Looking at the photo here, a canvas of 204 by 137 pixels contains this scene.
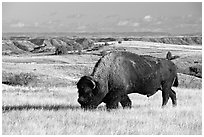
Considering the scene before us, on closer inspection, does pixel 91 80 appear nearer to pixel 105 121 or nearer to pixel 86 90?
pixel 86 90

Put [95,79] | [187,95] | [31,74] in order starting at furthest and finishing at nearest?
[31,74] < [187,95] < [95,79]

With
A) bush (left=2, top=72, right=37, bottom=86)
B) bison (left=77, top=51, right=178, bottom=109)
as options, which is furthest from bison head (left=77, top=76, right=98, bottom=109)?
bush (left=2, top=72, right=37, bottom=86)

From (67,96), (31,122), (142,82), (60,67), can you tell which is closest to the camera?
(31,122)

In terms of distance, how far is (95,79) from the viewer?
12.3 m

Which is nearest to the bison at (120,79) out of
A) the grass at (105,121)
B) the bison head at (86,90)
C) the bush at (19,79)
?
the bison head at (86,90)

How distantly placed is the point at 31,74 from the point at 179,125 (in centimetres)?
2831

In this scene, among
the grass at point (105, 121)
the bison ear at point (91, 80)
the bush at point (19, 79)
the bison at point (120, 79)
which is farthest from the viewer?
the bush at point (19, 79)

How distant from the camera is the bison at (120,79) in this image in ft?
39.8

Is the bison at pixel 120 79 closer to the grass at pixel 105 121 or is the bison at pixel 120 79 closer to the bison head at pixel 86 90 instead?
the bison head at pixel 86 90

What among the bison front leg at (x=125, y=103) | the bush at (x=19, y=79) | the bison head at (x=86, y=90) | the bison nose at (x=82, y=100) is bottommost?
the bush at (x=19, y=79)

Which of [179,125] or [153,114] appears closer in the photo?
[179,125]

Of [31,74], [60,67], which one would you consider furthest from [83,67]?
[31,74]

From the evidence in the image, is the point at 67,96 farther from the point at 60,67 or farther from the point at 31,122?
the point at 60,67

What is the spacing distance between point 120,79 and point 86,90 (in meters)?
1.38
